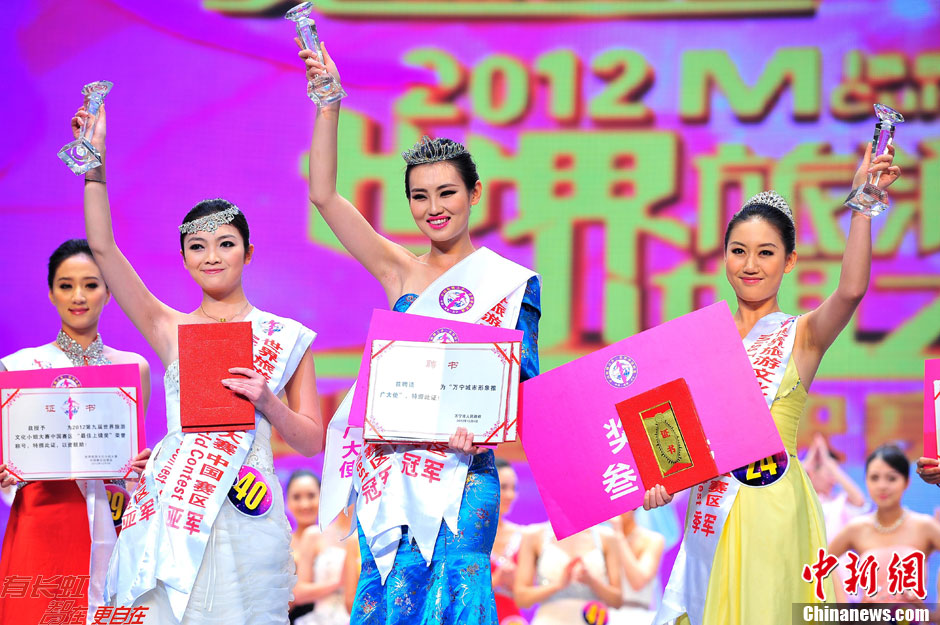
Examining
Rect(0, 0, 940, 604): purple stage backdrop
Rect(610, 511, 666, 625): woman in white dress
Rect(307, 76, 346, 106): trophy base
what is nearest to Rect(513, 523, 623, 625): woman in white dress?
Rect(610, 511, 666, 625): woman in white dress

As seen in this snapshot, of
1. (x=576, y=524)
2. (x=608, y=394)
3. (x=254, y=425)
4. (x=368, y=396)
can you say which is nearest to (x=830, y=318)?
(x=608, y=394)

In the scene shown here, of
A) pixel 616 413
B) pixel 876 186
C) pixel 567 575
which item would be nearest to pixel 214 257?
pixel 616 413

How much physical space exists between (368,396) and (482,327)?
31 cm

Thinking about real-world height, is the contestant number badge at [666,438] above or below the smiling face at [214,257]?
below

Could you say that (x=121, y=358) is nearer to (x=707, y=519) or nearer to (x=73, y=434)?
(x=73, y=434)

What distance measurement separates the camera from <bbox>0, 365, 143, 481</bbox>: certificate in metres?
3.10

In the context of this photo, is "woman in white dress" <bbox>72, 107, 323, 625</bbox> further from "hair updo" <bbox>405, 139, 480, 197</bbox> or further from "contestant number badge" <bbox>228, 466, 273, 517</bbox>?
"hair updo" <bbox>405, 139, 480, 197</bbox>

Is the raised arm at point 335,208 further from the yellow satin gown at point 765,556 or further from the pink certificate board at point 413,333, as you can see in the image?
the yellow satin gown at point 765,556

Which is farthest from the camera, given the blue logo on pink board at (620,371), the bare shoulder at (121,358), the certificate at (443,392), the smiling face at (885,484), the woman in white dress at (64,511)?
the smiling face at (885,484)

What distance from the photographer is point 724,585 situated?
2676 mm

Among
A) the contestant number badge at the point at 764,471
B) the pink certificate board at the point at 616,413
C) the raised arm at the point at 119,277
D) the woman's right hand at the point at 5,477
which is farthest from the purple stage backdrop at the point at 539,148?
the pink certificate board at the point at 616,413

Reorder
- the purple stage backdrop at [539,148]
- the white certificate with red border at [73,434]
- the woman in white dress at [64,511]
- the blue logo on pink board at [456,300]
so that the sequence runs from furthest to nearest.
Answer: the purple stage backdrop at [539,148]
the woman in white dress at [64,511]
the white certificate with red border at [73,434]
the blue logo on pink board at [456,300]

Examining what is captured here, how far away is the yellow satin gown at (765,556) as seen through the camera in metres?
2.62

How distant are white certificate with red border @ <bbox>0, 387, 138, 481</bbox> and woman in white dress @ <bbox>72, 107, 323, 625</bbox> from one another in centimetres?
36
